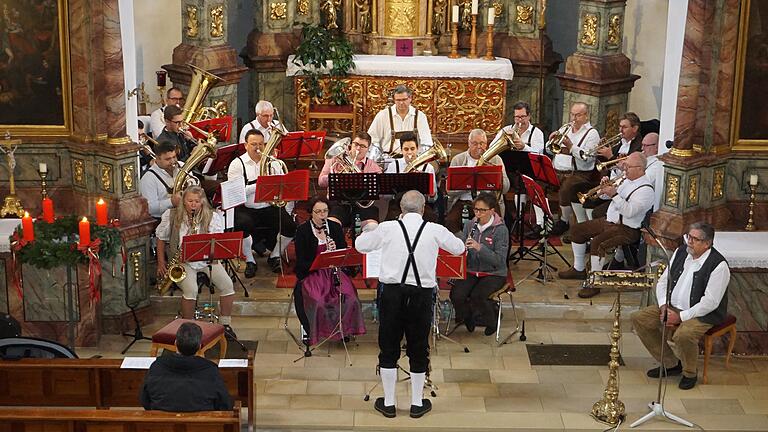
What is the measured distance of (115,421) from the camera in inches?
314

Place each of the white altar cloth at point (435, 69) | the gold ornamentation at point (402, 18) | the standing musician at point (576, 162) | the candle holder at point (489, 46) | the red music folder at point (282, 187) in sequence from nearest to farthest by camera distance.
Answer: the red music folder at point (282, 187)
the standing musician at point (576, 162)
the white altar cloth at point (435, 69)
the candle holder at point (489, 46)
the gold ornamentation at point (402, 18)

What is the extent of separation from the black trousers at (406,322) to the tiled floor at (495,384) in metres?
0.50

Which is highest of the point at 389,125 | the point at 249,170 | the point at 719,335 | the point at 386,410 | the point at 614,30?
the point at 614,30

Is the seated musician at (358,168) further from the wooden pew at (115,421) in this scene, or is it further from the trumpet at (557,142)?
the wooden pew at (115,421)

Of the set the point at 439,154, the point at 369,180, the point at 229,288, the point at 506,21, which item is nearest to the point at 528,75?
the point at 506,21

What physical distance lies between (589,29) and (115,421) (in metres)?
9.24

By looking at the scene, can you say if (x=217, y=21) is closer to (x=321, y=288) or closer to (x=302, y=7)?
(x=302, y=7)

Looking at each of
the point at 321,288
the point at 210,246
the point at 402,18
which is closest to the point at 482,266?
the point at 321,288

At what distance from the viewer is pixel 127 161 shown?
438 inches

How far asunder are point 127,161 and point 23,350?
244 cm

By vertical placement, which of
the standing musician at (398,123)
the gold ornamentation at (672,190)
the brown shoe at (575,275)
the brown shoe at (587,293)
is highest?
the standing musician at (398,123)

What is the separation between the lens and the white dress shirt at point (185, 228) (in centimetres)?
1101

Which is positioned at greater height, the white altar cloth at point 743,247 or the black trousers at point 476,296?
the white altar cloth at point 743,247

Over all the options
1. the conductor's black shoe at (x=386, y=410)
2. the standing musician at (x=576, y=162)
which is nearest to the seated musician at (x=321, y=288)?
the conductor's black shoe at (x=386, y=410)
